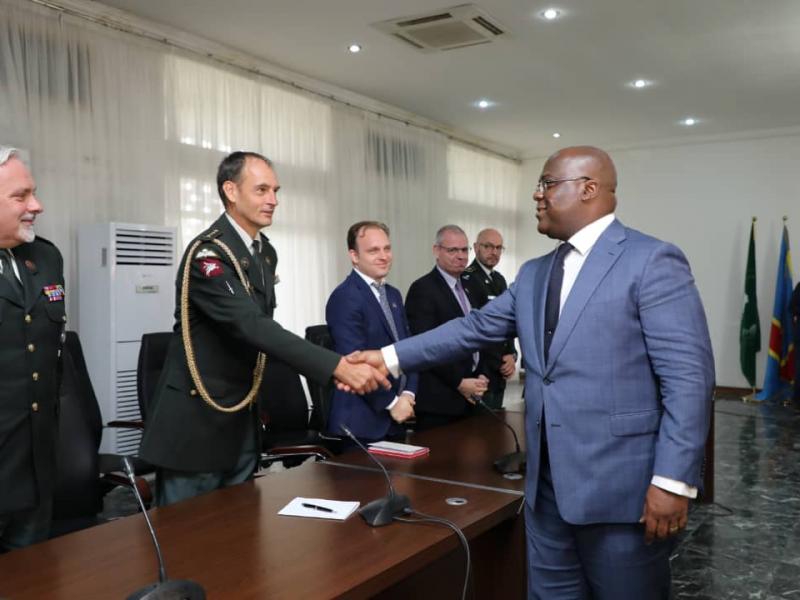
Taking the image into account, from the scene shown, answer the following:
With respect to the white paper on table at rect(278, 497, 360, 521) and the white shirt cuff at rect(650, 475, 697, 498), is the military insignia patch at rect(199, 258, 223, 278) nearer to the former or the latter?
the white paper on table at rect(278, 497, 360, 521)

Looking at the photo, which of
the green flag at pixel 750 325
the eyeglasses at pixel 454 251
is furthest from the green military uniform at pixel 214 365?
the green flag at pixel 750 325

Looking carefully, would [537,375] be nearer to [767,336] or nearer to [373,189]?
[373,189]

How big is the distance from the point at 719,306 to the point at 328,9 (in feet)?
21.4

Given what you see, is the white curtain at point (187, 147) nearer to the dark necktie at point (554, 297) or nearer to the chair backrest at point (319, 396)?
the chair backrest at point (319, 396)

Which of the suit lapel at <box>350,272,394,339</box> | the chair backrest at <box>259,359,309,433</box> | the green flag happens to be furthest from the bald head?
the green flag

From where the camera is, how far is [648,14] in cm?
510

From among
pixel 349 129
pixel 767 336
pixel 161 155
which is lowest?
pixel 767 336

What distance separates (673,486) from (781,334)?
7928 mm

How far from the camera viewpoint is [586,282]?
65.2 inches

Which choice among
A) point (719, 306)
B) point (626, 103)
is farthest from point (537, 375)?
point (719, 306)

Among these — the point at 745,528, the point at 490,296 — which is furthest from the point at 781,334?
→ the point at 745,528

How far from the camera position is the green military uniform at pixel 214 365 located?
215cm

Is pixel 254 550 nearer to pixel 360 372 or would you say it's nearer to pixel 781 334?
pixel 360 372

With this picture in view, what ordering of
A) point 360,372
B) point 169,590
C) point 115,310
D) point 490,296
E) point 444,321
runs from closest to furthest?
1. point 169,590
2. point 360,372
3. point 444,321
4. point 115,310
5. point 490,296
